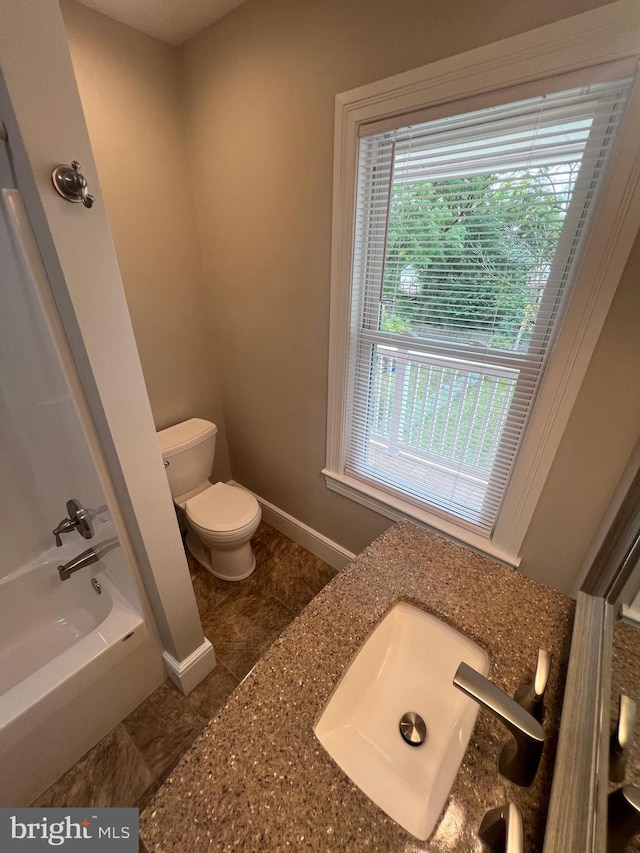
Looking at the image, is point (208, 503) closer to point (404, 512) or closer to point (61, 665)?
point (61, 665)

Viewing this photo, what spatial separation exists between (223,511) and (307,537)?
57 centimetres

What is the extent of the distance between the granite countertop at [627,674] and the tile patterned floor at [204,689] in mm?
1390

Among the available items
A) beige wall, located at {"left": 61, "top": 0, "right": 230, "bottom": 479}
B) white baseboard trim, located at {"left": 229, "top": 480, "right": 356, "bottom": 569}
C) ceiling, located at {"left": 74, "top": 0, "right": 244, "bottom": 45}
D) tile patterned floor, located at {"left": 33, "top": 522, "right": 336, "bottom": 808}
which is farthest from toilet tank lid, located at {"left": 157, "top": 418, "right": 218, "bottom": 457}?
ceiling, located at {"left": 74, "top": 0, "right": 244, "bottom": 45}

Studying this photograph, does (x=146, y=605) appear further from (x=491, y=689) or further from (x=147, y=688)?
(x=491, y=689)

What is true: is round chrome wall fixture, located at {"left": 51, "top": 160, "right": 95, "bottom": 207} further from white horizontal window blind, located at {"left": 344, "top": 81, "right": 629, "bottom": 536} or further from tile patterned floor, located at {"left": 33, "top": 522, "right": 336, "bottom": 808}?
tile patterned floor, located at {"left": 33, "top": 522, "right": 336, "bottom": 808}

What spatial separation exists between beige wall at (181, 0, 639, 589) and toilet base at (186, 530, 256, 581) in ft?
1.28

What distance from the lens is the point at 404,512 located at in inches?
60.2

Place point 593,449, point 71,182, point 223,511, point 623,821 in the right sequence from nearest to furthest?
point 623,821 < point 71,182 < point 593,449 < point 223,511

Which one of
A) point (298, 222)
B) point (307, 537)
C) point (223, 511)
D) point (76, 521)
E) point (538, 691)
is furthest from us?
point (307, 537)

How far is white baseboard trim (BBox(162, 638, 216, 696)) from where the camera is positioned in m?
1.38

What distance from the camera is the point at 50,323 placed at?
0.82 meters

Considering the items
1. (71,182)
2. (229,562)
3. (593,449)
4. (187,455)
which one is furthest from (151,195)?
(593,449)

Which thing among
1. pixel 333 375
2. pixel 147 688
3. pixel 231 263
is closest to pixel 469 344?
pixel 333 375

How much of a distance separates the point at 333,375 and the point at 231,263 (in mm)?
809
